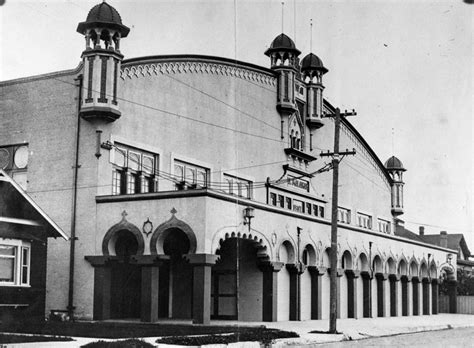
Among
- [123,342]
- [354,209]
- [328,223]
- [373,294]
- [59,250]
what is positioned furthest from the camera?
[354,209]

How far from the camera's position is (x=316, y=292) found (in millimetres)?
37750

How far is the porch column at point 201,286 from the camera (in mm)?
28312

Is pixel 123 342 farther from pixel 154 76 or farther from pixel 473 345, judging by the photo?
pixel 154 76

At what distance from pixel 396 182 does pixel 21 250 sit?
132ft

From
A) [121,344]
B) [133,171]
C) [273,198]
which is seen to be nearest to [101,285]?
[133,171]

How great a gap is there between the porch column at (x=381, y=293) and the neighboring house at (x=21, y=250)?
79.3ft

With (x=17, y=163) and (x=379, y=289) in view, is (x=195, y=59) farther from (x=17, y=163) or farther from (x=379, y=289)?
(x=379, y=289)

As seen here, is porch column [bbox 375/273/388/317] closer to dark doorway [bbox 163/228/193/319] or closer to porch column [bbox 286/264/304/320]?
porch column [bbox 286/264/304/320]

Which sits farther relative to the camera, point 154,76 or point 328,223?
point 328,223

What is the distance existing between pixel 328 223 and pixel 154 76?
1189cm

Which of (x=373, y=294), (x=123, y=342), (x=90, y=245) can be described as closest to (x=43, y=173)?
(x=90, y=245)

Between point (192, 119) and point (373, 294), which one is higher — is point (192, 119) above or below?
above

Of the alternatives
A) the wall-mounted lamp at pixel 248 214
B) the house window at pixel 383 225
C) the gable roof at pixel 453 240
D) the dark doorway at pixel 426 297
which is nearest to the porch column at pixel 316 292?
the wall-mounted lamp at pixel 248 214

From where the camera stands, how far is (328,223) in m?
38.8
